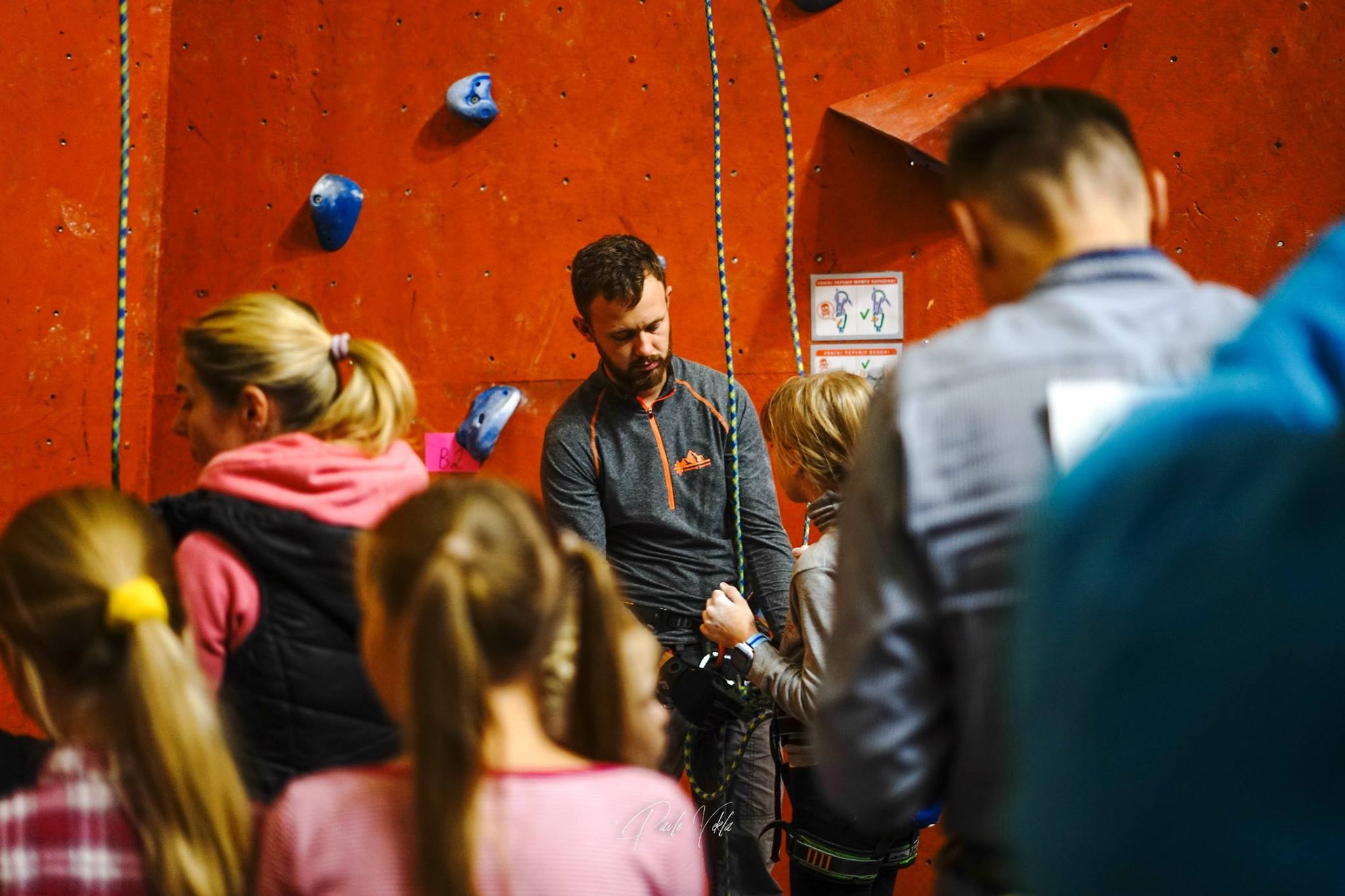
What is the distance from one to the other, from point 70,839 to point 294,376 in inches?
22.7

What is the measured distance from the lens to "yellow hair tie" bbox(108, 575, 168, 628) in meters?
0.95

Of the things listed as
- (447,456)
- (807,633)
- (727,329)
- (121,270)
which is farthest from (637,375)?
(121,270)

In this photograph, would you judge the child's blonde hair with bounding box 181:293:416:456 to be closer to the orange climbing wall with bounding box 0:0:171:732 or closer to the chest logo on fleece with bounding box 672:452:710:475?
the chest logo on fleece with bounding box 672:452:710:475

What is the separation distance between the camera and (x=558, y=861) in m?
0.84

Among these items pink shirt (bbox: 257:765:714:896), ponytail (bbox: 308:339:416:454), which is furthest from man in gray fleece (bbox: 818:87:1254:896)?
ponytail (bbox: 308:339:416:454)

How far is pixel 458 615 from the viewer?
84 cm

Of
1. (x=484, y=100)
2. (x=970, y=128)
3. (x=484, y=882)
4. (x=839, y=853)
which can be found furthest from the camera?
(x=484, y=100)

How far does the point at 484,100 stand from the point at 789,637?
203cm

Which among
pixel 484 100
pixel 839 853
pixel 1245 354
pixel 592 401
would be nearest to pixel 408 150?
pixel 484 100

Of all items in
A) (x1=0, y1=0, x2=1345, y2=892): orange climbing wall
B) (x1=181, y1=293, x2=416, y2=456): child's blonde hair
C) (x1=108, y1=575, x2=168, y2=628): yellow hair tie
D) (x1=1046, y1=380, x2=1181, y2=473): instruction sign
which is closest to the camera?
(x1=1046, y1=380, x2=1181, y2=473): instruction sign

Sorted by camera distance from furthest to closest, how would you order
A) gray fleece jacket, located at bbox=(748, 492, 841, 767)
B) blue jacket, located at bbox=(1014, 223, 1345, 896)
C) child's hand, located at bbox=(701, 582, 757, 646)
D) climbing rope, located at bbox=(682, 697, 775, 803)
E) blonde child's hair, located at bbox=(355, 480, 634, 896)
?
climbing rope, located at bbox=(682, 697, 775, 803) → child's hand, located at bbox=(701, 582, 757, 646) → gray fleece jacket, located at bbox=(748, 492, 841, 767) → blonde child's hair, located at bbox=(355, 480, 634, 896) → blue jacket, located at bbox=(1014, 223, 1345, 896)

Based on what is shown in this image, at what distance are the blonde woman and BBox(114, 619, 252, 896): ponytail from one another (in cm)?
89

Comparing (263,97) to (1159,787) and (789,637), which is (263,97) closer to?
(789,637)

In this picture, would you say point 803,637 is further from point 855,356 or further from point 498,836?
point 855,356
